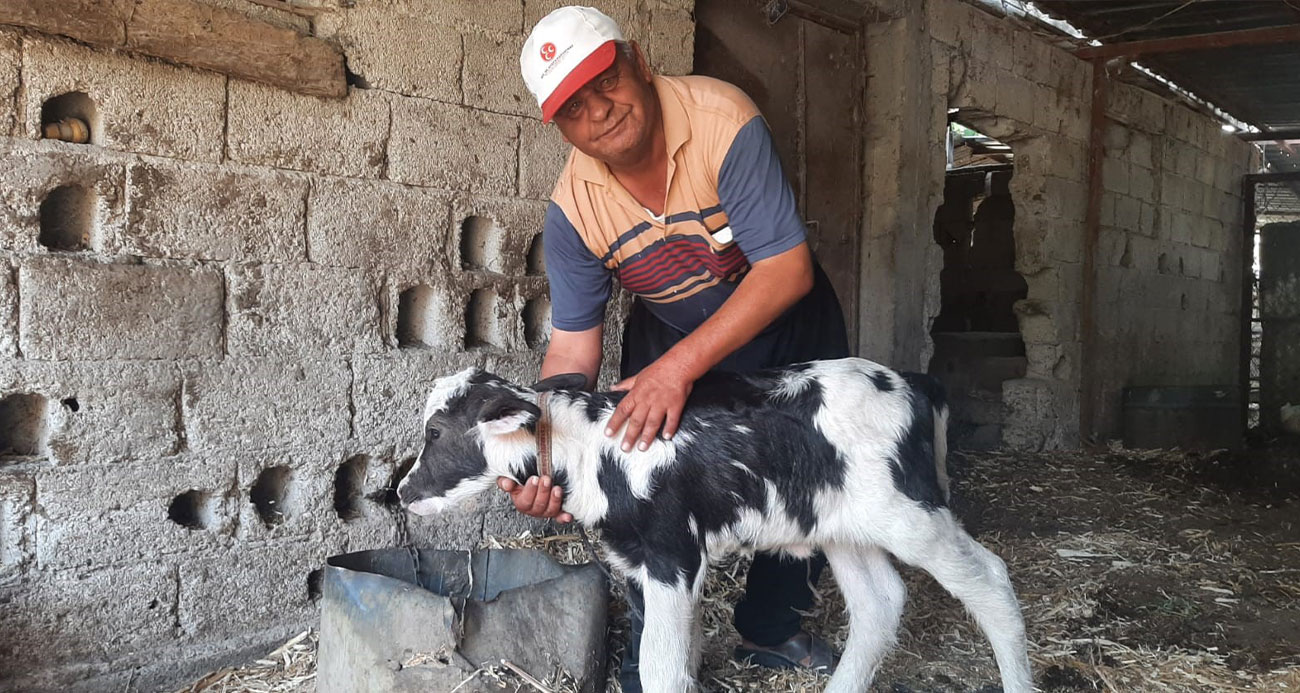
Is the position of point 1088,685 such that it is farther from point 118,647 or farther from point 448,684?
point 118,647

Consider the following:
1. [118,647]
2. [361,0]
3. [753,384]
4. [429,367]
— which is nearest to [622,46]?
[753,384]

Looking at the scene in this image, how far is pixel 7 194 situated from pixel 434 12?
1.92 meters

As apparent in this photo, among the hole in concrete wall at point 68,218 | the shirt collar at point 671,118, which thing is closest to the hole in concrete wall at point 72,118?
the hole in concrete wall at point 68,218

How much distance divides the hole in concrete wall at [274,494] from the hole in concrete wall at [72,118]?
4.78 ft

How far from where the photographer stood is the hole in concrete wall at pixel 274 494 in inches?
159

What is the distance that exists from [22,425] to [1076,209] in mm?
8714

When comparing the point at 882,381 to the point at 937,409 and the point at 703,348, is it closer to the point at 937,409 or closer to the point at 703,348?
the point at 937,409

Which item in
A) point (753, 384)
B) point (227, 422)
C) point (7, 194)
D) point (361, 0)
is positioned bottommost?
point (227, 422)

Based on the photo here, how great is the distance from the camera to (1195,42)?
835 centimetres

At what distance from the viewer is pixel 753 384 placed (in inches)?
128

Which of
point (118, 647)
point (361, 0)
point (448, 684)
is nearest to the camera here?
point (448, 684)

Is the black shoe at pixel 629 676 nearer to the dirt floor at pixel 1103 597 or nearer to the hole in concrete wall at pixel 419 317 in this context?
the dirt floor at pixel 1103 597

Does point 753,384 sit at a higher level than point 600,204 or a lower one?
lower

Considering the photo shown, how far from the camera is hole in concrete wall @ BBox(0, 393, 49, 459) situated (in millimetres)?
3451
